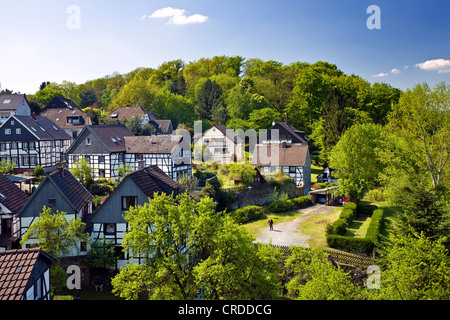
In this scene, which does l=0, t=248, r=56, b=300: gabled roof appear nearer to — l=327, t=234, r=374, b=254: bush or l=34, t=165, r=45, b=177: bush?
l=327, t=234, r=374, b=254: bush

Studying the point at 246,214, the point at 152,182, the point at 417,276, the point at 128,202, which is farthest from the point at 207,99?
the point at 417,276

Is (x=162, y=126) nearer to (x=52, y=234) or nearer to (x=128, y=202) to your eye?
(x=128, y=202)

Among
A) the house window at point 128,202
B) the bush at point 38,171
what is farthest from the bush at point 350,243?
the bush at point 38,171

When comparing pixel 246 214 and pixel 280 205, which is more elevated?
pixel 280 205

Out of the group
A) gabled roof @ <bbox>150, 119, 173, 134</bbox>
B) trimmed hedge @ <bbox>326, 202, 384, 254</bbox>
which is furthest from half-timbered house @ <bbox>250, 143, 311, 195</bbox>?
gabled roof @ <bbox>150, 119, 173, 134</bbox>

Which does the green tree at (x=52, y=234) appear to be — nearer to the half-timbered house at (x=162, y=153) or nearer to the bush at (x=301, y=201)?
the half-timbered house at (x=162, y=153)

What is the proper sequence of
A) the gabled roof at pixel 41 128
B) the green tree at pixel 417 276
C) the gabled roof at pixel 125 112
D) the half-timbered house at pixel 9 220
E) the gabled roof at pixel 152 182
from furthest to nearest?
the gabled roof at pixel 125 112 < the gabled roof at pixel 41 128 < the gabled roof at pixel 152 182 < the half-timbered house at pixel 9 220 < the green tree at pixel 417 276
